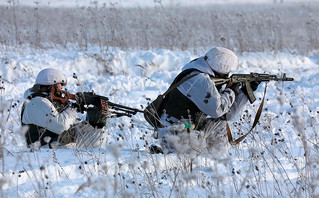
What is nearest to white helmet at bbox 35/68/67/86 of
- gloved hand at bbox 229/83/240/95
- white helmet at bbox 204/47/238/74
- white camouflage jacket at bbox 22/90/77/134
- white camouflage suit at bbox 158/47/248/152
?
white camouflage jacket at bbox 22/90/77/134

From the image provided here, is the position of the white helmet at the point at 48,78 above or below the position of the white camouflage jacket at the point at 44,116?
above

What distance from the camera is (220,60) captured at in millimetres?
4242

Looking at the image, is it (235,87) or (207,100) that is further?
(235,87)

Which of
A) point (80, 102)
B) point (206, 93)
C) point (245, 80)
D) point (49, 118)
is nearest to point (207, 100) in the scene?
point (206, 93)

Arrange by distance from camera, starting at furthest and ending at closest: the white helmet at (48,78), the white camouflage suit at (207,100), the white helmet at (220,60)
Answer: the white helmet at (48,78), the white helmet at (220,60), the white camouflage suit at (207,100)

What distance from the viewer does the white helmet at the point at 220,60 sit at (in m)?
4.24

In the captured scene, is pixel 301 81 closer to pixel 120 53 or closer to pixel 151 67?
pixel 151 67

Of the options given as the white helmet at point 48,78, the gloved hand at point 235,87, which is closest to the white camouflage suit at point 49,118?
the white helmet at point 48,78

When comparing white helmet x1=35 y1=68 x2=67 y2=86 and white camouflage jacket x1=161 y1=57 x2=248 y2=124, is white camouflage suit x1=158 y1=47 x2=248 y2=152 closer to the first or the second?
white camouflage jacket x1=161 y1=57 x2=248 y2=124

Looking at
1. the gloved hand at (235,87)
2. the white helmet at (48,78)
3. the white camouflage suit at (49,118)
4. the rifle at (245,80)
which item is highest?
the white helmet at (48,78)

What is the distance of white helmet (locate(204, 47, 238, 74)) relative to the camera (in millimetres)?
4242

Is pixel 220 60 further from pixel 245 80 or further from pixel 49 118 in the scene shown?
pixel 49 118

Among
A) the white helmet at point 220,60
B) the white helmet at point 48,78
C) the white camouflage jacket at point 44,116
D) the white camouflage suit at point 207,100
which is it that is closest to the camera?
the white camouflage suit at point 207,100

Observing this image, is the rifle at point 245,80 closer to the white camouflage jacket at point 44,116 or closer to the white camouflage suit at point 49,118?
the white camouflage suit at point 49,118
